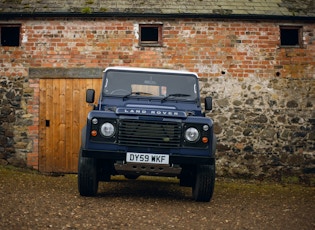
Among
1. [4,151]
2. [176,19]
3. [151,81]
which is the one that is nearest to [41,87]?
[4,151]

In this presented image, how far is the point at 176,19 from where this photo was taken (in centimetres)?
1170

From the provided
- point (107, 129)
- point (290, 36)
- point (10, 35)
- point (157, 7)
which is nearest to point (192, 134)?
point (107, 129)

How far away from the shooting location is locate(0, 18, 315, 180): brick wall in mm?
11531

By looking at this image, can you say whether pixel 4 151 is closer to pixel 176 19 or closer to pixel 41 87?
pixel 41 87

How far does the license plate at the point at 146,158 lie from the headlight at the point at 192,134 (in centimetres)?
44

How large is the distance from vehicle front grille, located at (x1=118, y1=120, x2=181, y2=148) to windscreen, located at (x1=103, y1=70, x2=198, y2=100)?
3.20ft

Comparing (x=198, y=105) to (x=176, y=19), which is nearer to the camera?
(x=198, y=105)

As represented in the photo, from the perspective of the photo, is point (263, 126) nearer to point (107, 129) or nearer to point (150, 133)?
point (150, 133)

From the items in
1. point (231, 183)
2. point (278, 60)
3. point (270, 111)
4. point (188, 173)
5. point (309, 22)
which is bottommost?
point (231, 183)

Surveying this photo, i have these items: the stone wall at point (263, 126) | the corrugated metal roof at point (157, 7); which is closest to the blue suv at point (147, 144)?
the stone wall at point (263, 126)

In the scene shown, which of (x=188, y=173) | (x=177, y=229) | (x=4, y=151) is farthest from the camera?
(x=4, y=151)

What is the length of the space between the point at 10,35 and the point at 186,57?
4.60 m

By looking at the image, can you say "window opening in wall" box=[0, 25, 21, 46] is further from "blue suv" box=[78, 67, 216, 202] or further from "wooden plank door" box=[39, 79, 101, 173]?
"blue suv" box=[78, 67, 216, 202]

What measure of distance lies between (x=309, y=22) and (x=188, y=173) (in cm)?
649
